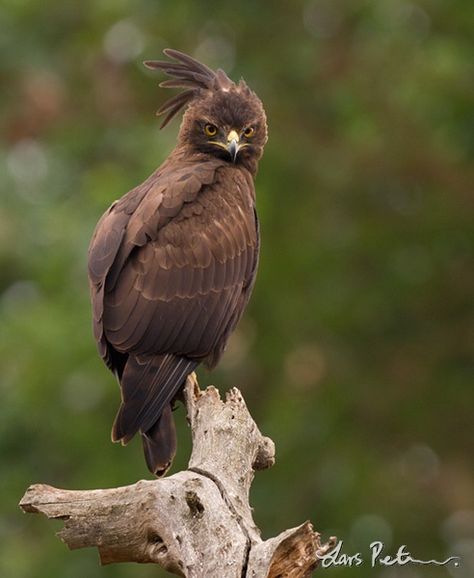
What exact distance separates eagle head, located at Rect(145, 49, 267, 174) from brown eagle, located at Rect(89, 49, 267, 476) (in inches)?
0.6

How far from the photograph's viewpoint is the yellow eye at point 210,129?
8520 millimetres

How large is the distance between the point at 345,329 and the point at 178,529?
8.22 metres

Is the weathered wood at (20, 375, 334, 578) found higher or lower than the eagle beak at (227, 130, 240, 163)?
lower

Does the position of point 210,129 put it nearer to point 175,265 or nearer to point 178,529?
point 175,265

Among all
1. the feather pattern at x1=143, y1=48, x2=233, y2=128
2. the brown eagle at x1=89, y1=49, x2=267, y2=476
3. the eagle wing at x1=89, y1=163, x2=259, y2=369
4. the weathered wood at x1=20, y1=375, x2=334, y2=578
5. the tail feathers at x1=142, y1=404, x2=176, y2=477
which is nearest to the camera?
the weathered wood at x1=20, y1=375, x2=334, y2=578

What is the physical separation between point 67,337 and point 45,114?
4027 millimetres

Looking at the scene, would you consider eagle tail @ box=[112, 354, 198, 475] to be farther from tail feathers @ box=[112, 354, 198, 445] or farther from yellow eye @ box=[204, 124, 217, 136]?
yellow eye @ box=[204, 124, 217, 136]

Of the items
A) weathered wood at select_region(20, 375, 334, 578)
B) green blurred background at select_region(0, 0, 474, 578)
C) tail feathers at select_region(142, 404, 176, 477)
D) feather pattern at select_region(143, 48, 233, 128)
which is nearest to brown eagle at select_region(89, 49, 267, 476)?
tail feathers at select_region(142, 404, 176, 477)

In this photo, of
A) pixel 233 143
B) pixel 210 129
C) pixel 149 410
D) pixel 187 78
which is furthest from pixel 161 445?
pixel 187 78

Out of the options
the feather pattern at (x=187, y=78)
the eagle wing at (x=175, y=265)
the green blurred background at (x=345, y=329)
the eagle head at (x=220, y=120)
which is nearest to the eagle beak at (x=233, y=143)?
the eagle head at (x=220, y=120)

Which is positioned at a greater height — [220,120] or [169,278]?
[220,120]

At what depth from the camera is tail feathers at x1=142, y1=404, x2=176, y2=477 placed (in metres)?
7.14

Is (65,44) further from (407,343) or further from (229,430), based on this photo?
(229,430)

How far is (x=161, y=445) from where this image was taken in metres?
7.20
